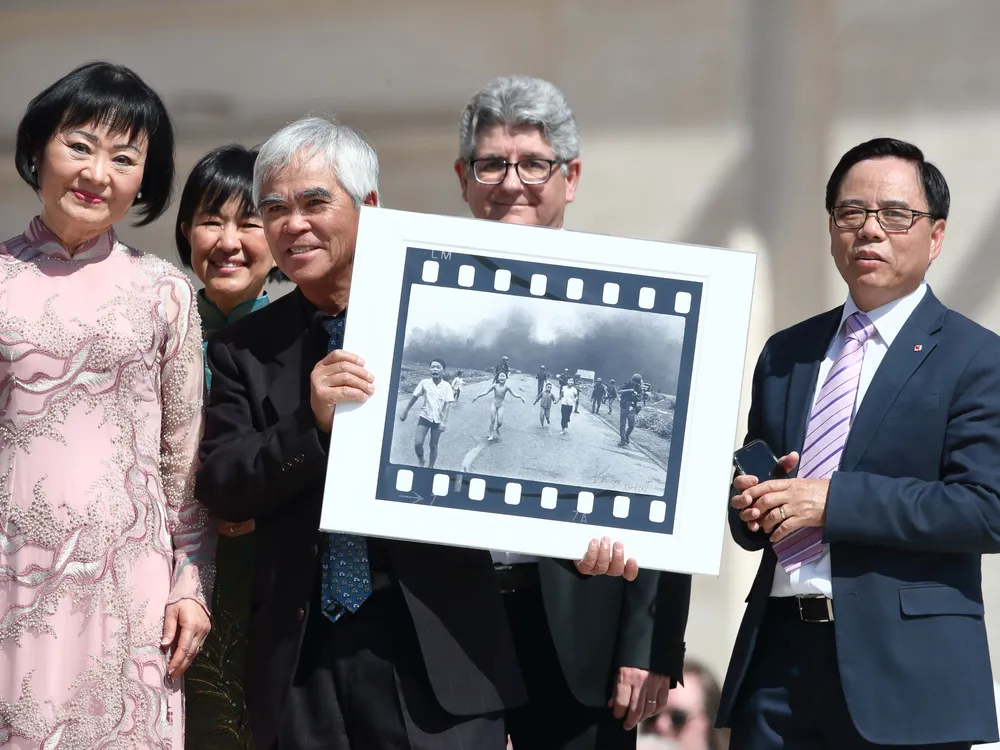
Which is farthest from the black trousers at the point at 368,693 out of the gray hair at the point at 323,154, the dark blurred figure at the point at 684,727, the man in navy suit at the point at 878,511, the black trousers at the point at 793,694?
the dark blurred figure at the point at 684,727

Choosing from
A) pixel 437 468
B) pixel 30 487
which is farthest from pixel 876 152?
pixel 30 487

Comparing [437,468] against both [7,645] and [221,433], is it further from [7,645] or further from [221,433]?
[7,645]

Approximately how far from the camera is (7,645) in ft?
8.18

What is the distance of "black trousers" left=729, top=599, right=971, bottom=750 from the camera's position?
259 cm

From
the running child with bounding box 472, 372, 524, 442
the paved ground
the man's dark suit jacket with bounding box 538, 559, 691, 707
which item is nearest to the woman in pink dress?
the paved ground

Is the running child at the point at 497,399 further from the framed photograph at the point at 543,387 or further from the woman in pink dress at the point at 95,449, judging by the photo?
the woman in pink dress at the point at 95,449

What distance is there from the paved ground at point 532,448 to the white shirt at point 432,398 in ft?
0.06

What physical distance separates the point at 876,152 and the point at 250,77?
333cm

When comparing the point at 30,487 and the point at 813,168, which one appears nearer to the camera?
the point at 30,487

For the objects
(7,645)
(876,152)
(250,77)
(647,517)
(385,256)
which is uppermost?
(250,77)

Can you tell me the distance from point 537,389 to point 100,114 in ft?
3.49

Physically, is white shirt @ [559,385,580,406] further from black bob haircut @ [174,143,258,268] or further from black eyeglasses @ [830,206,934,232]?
black bob haircut @ [174,143,258,268]

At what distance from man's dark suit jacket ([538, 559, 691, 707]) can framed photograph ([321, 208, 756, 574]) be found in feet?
1.25

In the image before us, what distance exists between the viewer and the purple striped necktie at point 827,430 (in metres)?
2.66
